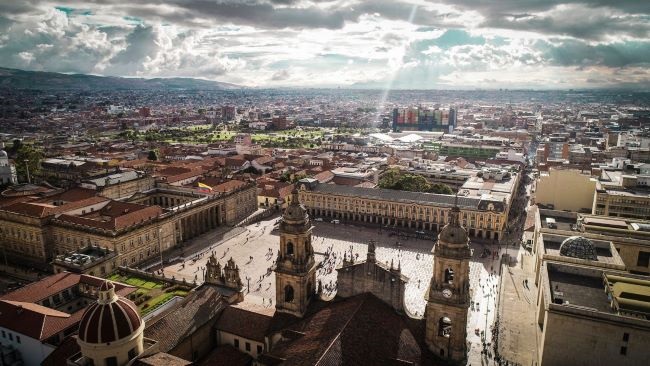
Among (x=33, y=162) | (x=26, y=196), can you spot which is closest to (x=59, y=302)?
(x=26, y=196)

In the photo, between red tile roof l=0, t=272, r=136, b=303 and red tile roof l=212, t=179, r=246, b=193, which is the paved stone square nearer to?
red tile roof l=212, t=179, r=246, b=193

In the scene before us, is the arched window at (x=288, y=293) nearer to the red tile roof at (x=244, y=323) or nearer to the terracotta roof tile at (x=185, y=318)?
Result: the red tile roof at (x=244, y=323)

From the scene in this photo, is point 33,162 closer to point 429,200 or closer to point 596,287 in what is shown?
point 429,200

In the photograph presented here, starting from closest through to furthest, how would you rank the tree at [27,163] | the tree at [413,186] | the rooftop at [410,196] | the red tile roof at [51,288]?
the red tile roof at [51,288] < the rooftop at [410,196] < the tree at [413,186] < the tree at [27,163]

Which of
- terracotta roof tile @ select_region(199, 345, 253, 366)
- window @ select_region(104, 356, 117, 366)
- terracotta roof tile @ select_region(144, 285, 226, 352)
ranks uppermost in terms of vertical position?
window @ select_region(104, 356, 117, 366)

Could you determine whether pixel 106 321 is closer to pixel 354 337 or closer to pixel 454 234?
pixel 354 337

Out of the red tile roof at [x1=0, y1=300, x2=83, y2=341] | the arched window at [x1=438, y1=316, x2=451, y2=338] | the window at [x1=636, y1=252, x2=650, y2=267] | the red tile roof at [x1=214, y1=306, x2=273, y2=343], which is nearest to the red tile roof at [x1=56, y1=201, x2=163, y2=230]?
the red tile roof at [x1=0, y1=300, x2=83, y2=341]

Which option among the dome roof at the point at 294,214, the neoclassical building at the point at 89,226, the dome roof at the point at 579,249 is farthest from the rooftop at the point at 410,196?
the dome roof at the point at 294,214

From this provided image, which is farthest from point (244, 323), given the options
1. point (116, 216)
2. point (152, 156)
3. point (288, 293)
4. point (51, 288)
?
point (152, 156)
